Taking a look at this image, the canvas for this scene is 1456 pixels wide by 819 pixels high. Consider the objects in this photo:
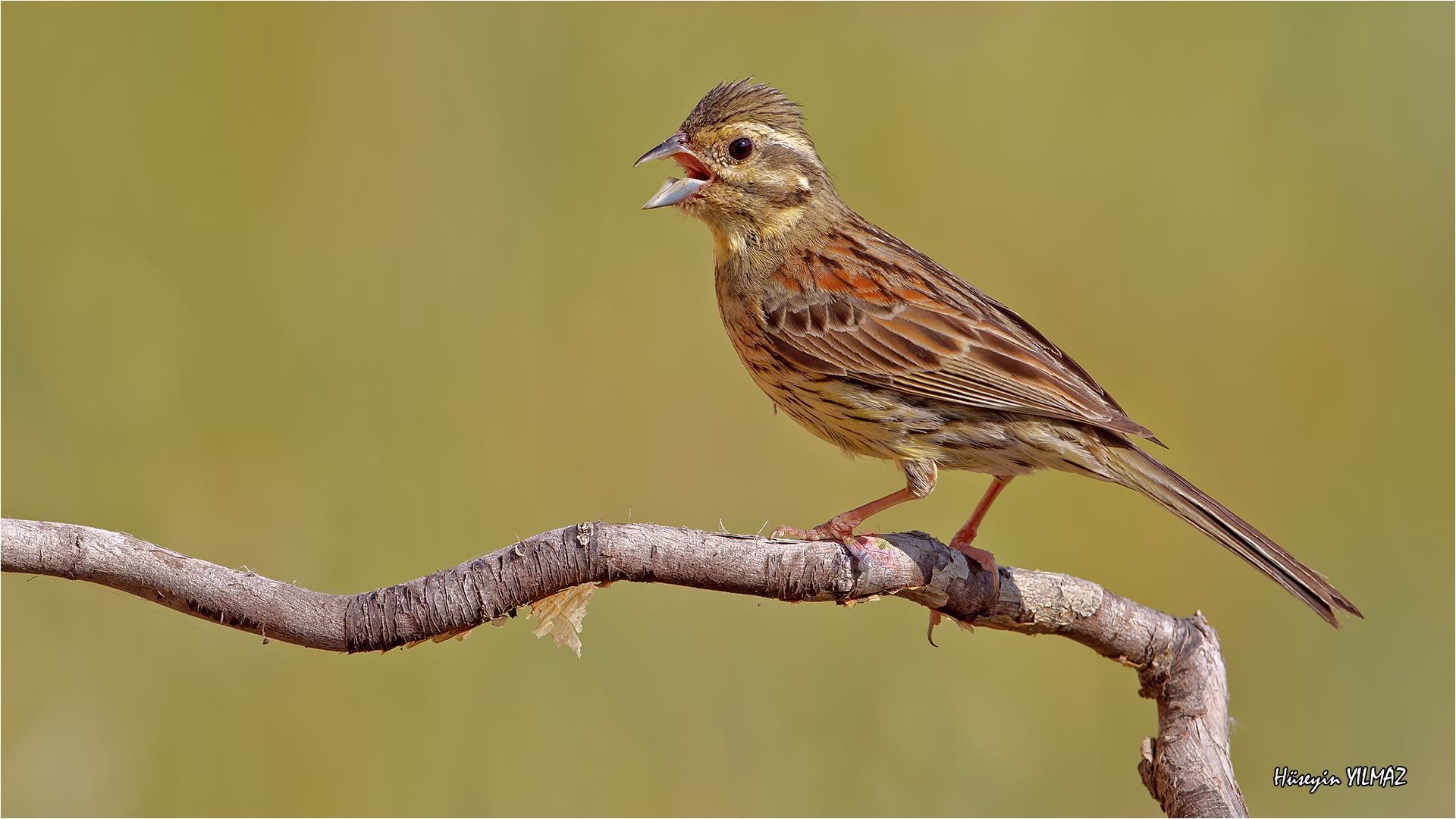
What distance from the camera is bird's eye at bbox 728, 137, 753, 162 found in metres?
4.25

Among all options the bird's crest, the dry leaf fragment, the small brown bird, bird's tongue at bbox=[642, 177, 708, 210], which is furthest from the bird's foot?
the bird's crest

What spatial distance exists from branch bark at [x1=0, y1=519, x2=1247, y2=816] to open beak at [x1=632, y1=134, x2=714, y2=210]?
1.63 meters

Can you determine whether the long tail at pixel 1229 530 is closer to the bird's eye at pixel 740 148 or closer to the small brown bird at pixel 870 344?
the small brown bird at pixel 870 344

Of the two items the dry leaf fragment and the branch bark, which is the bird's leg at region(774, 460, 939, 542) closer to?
the branch bark

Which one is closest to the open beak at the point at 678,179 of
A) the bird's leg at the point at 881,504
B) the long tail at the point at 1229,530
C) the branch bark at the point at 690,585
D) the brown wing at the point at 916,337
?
the brown wing at the point at 916,337

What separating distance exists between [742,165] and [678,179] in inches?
10.7

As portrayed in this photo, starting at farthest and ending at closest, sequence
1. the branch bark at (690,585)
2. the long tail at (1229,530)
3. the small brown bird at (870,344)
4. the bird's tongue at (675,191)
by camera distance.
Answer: the bird's tongue at (675,191), the small brown bird at (870,344), the long tail at (1229,530), the branch bark at (690,585)

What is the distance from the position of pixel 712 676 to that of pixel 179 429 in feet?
10.1

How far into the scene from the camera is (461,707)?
17.2ft

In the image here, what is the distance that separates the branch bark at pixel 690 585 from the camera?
2311 mm

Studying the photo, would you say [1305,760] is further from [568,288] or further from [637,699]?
[568,288]

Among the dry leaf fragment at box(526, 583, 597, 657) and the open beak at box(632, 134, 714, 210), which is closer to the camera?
the dry leaf fragment at box(526, 583, 597, 657)

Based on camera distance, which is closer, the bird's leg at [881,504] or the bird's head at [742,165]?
the bird's leg at [881,504]

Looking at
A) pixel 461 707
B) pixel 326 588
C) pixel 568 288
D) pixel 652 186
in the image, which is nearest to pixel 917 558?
pixel 461 707
